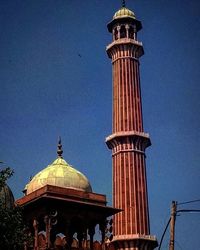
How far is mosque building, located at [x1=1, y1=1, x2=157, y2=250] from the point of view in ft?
81.4

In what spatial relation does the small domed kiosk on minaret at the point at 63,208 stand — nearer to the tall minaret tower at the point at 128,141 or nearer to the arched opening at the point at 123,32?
the tall minaret tower at the point at 128,141

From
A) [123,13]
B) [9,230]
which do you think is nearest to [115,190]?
[123,13]

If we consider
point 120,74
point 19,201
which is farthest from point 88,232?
point 120,74

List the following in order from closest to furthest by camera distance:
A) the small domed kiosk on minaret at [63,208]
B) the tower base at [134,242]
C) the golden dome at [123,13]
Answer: the small domed kiosk on minaret at [63,208], the tower base at [134,242], the golden dome at [123,13]

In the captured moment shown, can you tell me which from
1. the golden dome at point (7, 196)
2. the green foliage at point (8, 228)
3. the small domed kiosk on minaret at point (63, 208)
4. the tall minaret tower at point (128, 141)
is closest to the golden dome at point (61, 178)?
the small domed kiosk on minaret at point (63, 208)

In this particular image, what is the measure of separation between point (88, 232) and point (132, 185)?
14.8m

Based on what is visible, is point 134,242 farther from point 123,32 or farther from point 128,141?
point 123,32

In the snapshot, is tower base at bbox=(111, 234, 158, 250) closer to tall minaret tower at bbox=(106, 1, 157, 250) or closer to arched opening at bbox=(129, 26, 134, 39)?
tall minaret tower at bbox=(106, 1, 157, 250)

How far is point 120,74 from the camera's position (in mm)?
44188

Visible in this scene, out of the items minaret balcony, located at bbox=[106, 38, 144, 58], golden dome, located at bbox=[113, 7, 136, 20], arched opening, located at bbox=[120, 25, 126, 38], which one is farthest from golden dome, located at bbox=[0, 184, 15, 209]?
golden dome, located at bbox=[113, 7, 136, 20]

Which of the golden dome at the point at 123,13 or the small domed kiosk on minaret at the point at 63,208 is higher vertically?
the golden dome at the point at 123,13

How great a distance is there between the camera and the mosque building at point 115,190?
24812mm

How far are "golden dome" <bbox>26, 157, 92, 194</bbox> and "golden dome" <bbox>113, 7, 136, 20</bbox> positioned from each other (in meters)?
23.1

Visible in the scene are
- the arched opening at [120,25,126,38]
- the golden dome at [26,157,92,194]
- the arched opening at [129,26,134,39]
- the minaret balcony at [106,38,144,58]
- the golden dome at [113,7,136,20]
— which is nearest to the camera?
the golden dome at [26,157,92,194]
